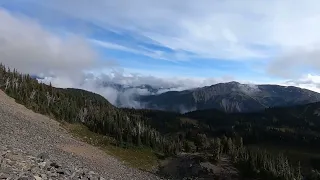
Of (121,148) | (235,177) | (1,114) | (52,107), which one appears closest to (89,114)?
(52,107)

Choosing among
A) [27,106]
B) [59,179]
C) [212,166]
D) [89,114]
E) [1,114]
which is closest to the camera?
[59,179]

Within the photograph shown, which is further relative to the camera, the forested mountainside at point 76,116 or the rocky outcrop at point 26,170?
the forested mountainside at point 76,116

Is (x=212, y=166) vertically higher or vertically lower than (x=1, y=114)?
lower

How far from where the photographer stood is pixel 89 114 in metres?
174

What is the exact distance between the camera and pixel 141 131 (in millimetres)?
152750

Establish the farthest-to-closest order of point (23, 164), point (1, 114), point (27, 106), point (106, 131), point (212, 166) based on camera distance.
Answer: point (106, 131), point (27, 106), point (212, 166), point (1, 114), point (23, 164)

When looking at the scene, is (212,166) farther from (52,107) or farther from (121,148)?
(52,107)

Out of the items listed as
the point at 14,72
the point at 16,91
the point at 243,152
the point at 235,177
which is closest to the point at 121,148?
the point at 235,177

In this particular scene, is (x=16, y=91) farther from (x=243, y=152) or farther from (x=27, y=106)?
(x=243, y=152)

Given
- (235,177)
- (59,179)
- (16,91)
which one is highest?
(16,91)

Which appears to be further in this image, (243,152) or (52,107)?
(52,107)

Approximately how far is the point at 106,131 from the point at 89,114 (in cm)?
3037

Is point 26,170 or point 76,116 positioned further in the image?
point 76,116

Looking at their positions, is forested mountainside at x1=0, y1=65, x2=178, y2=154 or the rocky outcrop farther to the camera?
forested mountainside at x1=0, y1=65, x2=178, y2=154
